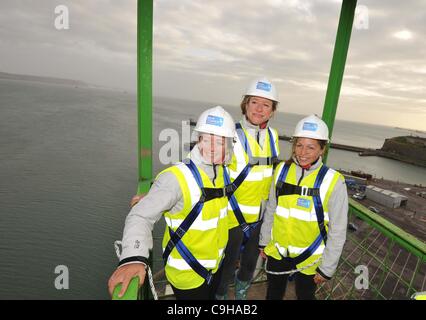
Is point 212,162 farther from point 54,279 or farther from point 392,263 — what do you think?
point 392,263

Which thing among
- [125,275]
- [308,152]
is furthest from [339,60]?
[125,275]

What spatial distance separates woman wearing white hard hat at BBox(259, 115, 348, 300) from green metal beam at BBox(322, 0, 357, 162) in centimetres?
87

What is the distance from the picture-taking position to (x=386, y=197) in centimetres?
3925

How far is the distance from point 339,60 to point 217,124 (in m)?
2.34

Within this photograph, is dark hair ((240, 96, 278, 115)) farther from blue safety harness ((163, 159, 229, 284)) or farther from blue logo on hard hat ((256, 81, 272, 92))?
blue safety harness ((163, 159, 229, 284))

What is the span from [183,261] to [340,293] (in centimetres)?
2414

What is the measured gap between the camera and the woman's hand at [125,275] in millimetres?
1385

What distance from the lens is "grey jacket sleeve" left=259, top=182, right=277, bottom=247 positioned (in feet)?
8.97

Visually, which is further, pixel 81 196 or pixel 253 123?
pixel 81 196

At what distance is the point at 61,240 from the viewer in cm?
2430

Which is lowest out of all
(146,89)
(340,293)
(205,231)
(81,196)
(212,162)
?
(340,293)

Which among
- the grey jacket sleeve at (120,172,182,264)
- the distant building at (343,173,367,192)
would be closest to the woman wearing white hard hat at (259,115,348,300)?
the grey jacket sleeve at (120,172,182,264)

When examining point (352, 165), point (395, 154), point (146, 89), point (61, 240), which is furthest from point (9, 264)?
point (395, 154)

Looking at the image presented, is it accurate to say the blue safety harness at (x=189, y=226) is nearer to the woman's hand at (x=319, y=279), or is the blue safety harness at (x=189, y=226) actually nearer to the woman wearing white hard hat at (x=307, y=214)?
the woman wearing white hard hat at (x=307, y=214)
